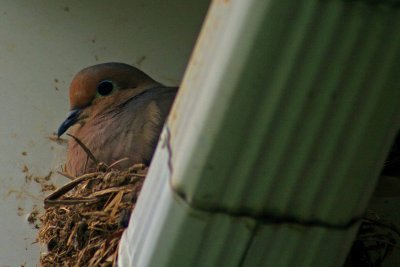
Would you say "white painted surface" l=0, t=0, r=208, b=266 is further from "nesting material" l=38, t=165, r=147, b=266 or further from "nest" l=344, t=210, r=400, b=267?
"nest" l=344, t=210, r=400, b=267

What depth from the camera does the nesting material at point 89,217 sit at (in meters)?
2.16

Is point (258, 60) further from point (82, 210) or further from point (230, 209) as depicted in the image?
point (82, 210)

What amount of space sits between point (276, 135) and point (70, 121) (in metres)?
1.49

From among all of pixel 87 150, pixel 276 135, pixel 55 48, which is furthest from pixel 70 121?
pixel 276 135

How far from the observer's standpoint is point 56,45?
2.97 meters

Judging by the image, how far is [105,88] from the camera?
3041 mm

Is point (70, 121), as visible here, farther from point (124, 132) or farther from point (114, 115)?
point (124, 132)

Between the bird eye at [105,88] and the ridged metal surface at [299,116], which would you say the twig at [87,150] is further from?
the ridged metal surface at [299,116]

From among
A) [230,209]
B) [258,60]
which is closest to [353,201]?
[230,209]

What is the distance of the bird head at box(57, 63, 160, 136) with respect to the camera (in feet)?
9.47

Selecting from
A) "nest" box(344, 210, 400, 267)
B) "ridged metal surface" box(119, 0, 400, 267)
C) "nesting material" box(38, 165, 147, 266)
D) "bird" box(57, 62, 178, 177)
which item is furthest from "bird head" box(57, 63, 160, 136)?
"ridged metal surface" box(119, 0, 400, 267)

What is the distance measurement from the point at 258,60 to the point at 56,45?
1.65 metres

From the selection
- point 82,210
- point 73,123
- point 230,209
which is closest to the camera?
point 230,209

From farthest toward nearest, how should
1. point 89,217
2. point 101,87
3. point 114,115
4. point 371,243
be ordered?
1. point 101,87
2. point 114,115
3. point 371,243
4. point 89,217
